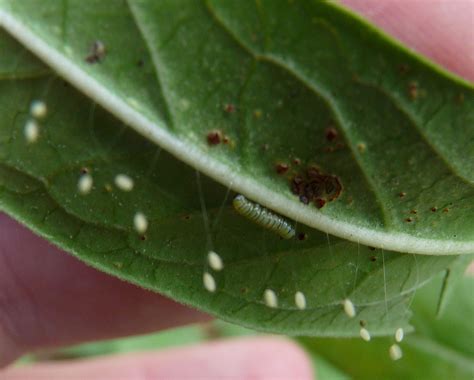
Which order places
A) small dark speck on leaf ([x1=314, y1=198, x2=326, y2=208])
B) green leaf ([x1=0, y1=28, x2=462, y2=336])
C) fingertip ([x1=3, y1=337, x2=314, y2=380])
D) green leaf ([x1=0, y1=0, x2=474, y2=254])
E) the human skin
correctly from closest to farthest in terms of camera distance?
1. green leaf ([x1=0, y1=0, x2=474, y2=254])
2. green leaf ([x1=0, y1=28, x2=462, y2=336])
3. small dark speck on leaf ([x1=314, y1=198, x2=326, y2=208])
4. the human skin
5. fingertip ([x1=3, y1=337, x2=314, y2=380])

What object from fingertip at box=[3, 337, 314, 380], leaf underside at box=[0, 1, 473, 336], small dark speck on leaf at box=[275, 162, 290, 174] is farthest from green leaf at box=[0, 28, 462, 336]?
fingertip at box=[3, 337, 314, 380]

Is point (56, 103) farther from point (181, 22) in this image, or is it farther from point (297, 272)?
point (297, 272)

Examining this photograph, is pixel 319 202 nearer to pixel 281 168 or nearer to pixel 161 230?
pixel 281 168

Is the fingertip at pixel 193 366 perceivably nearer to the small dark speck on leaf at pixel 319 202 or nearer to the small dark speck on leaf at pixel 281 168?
the small dark speck on leaf at pixel 319 202

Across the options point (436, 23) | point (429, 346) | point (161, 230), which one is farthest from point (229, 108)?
point (429, 346)

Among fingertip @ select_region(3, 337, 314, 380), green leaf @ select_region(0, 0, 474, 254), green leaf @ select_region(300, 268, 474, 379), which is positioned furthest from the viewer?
fingertip @ select_region(3, 337, 314, 380)

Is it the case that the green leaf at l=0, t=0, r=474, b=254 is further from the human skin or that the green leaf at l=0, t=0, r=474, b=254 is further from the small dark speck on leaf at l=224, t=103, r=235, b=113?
the human skin
